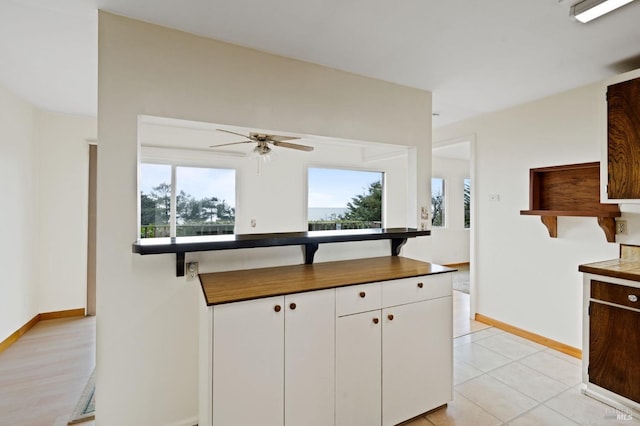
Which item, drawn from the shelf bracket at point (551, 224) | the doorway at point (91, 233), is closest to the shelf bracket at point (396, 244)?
the shelf bracket at point (551, 224)

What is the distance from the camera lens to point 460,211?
6.98m

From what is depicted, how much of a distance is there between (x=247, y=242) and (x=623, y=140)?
2888 mm

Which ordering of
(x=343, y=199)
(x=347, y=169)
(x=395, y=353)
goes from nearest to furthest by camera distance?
(x=395, y=353) < (x=347, y=169) < (x=343, y=199)

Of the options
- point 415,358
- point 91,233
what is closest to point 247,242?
point 415,358

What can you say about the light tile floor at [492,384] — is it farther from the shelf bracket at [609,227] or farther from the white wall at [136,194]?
the shelf bracket at [609,227]

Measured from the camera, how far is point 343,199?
18.5ft

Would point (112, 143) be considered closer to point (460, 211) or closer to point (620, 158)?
point (620, 158)

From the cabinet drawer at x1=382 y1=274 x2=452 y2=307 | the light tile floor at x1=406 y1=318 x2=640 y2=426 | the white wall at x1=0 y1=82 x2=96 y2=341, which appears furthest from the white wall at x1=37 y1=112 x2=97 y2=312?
the light tile floor at x1=406 y1=318 x2=640 y2=426

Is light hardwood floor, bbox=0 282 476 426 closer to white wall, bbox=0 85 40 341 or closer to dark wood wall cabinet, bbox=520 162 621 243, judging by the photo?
white wall, bbox=0 85 40 341

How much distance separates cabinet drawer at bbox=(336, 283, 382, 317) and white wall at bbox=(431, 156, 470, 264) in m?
5.23

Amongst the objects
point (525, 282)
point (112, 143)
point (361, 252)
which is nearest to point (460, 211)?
point (525, 282)

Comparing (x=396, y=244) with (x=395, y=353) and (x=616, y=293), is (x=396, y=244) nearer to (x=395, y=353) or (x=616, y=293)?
(x=395, y=353)

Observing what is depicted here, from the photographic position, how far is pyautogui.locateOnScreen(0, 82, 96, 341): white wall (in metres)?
3.06

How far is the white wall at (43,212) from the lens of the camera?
3.06 metres
